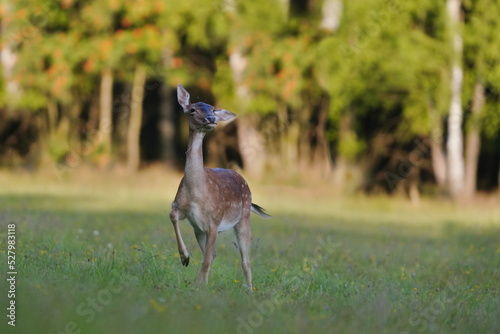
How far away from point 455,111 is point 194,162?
1704 centimetres

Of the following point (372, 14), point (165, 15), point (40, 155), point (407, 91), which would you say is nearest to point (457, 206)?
point (407, 91)

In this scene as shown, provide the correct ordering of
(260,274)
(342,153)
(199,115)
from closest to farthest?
(199,115), (260,274), (342,153)

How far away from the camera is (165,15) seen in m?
28.7

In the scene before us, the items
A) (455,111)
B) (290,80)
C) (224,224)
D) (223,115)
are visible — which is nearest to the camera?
(223,115)

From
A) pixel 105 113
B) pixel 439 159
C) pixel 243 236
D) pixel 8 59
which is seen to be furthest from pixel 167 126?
pixel 243 236

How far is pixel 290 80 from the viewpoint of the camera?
93.6 ft

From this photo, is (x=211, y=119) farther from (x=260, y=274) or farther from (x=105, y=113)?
(x=105, y=113)

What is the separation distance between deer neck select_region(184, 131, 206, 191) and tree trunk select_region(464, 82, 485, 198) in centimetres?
1756

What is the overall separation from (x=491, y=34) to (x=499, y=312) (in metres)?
17.1

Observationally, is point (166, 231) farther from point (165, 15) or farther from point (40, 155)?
point (40, 155)

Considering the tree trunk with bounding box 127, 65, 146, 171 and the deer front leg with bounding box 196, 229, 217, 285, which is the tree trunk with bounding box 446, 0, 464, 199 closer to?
the tree trunk with bounding box 127, 65, 146, 171

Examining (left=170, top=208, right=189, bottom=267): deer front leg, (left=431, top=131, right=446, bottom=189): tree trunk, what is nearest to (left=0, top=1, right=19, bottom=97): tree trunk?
(left=431, top=131, right=446, bottom=189): tree trunk

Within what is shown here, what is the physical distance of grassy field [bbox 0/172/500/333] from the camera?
743cm

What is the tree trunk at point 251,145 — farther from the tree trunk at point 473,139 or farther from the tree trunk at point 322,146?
the tree trunk at point 473,139
